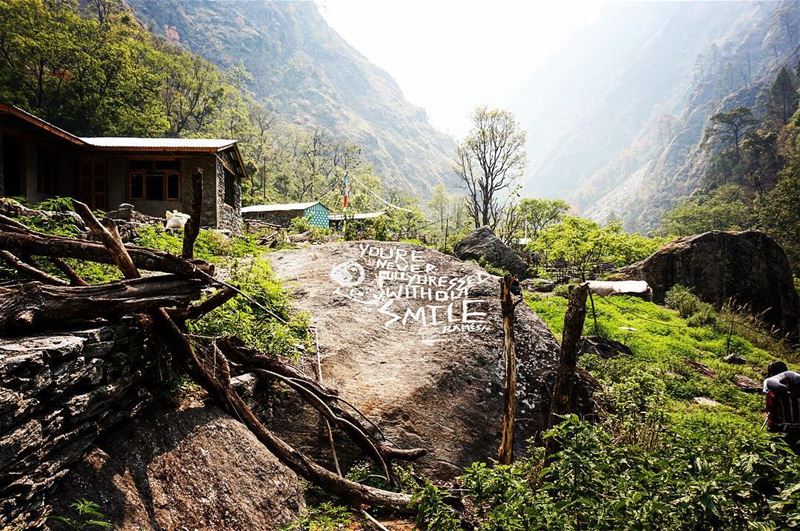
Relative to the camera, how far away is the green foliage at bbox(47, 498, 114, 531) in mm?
2807

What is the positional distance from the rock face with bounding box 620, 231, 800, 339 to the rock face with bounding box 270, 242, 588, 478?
52.9ft

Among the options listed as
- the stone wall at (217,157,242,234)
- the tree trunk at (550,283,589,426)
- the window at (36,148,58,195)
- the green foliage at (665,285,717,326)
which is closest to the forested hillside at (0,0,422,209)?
the window at (36,148,58,195)

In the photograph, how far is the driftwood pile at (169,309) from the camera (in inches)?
126

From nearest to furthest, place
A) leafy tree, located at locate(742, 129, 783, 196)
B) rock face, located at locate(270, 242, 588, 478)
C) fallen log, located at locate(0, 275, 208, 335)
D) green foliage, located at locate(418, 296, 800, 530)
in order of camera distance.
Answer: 1. green foliage, located at locate(418, 296, 800, 530)
2. fallen log, located at locate(0, 275, 208, 335)
3. rock face, located at locate(270, 242, 588, 478)
4. leafy tree, located at locate(742, 129, 783, 196)

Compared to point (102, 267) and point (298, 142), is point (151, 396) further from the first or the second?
point (298, 142)

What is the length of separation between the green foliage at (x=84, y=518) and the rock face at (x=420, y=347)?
2.73 m

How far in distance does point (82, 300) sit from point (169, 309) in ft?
3.24

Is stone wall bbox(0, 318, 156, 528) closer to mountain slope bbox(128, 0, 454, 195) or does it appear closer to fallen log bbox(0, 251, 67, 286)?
fallen log bbox(0, 251, 67, 286)

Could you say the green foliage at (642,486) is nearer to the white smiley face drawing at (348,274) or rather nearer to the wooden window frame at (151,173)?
the white smiley face drawing at (348,274)

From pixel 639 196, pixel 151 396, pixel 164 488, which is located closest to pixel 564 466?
pixel 164 488

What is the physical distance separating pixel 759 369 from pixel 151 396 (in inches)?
637

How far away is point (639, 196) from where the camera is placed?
13250 centimetres

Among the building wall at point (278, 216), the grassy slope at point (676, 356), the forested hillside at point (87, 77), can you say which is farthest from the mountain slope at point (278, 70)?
the grassy slope at point (676, 356)

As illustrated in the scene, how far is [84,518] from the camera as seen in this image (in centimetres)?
297
